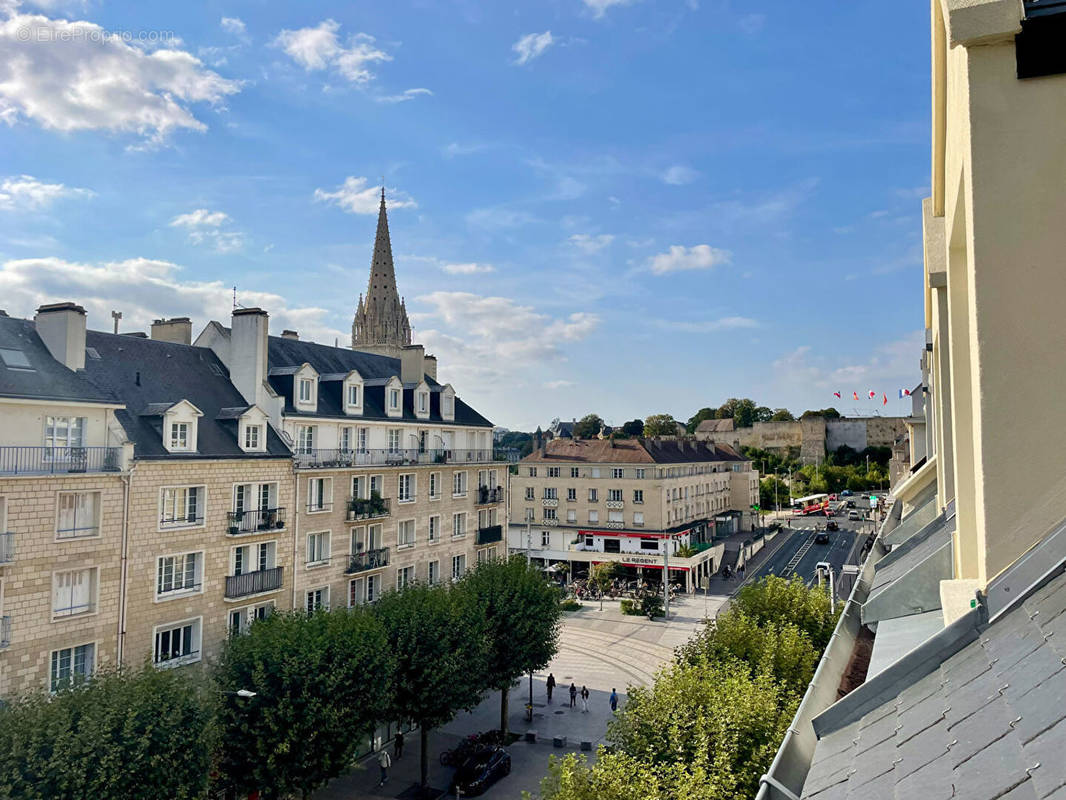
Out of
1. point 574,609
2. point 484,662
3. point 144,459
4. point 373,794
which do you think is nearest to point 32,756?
point 144,459

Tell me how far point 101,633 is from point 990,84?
24282 mm

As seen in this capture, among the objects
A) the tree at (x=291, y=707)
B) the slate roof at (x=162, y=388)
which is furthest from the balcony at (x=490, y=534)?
the tree at (x=291, y=707)

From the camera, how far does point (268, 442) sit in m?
27.8

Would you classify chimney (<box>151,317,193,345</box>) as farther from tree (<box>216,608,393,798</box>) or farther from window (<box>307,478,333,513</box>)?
tree (<box>216,608,393,798</box>)

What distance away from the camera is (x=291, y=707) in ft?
66.3

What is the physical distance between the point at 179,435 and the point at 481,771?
52.4 feet

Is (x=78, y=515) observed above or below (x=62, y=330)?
below

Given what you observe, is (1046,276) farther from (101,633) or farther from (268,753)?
(101,633)

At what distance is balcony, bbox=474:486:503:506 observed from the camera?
129 ft

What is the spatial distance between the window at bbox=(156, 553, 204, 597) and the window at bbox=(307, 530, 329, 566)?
197 inches

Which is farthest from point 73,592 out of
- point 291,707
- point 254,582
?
point 291,707

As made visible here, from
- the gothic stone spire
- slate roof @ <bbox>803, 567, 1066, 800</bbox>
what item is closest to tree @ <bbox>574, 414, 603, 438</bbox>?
the gothic stone spire

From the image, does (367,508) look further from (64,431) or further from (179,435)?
(64,431)

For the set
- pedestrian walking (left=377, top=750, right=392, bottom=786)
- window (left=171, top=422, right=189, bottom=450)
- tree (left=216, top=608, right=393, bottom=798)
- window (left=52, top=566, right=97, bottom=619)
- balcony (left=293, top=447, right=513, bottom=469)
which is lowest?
pedestrian walking (left=377, top=750, right=392, bottom=786)
